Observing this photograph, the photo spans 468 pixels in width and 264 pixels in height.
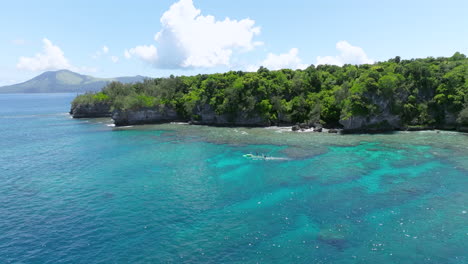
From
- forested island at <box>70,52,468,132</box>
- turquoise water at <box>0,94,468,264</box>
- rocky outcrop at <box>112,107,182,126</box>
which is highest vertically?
forested island at <box>70,52,468,132</box>

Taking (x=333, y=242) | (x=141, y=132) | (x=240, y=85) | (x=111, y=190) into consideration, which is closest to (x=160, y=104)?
(x=141, y=132)

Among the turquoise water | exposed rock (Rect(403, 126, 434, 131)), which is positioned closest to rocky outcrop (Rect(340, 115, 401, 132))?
exposed rock (Rect(403, 126, 434, 131))

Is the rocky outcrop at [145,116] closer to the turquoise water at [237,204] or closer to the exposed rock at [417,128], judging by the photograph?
the turquoise water at [237,204]

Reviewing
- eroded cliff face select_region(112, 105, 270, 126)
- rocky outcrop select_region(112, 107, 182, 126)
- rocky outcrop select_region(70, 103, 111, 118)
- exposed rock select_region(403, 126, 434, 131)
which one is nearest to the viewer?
exposed rock select_region(403, 126, 434, 131)

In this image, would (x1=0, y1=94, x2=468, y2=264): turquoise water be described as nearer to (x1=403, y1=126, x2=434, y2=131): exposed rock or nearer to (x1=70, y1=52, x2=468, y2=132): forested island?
(x1=403, y1=126, x2=434, y2=131): exposed rock

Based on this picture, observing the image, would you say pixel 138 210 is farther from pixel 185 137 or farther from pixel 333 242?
pixel 185 137

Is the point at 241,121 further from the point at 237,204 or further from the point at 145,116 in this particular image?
the point at 237,204

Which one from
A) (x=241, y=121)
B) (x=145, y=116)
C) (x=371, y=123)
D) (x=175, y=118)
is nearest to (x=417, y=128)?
(x=371, y=123)
